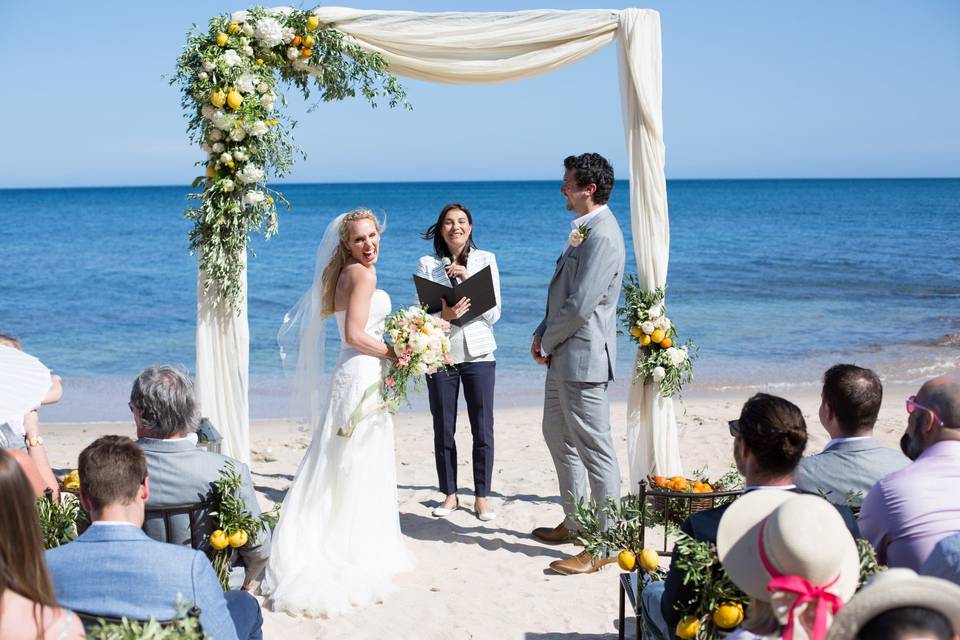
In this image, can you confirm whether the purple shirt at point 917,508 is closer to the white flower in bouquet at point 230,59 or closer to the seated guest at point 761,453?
the seated guest at point 761,453

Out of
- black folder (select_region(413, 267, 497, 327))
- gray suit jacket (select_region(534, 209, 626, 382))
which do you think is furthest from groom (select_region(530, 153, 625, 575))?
black folder (select_region(413, 267, 497, 327))

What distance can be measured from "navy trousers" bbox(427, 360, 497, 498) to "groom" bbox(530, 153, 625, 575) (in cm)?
79

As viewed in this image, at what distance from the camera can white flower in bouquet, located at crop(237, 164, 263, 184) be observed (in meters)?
5.88

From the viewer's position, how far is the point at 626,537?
157 inches

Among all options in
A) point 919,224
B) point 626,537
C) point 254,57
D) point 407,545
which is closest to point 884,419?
point 407,545

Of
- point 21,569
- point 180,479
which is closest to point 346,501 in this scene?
point 180,479

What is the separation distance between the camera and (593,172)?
5344 millimetres

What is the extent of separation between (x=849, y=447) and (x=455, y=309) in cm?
284

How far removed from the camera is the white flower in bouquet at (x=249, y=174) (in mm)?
5875

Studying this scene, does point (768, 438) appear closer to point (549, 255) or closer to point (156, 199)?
point (549, 255)

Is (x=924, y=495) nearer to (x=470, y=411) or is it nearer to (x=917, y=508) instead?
(x=917, y=508)

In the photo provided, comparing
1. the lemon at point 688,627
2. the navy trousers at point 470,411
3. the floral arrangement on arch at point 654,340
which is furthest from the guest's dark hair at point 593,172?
the lemon at point 688,627

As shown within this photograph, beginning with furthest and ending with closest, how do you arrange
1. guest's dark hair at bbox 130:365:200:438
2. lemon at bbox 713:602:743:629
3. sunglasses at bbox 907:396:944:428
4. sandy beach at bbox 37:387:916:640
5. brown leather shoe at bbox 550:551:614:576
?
1. brown leather shoe at bbox 550:551:614:576
2. sandy beach at bbox 37:387:916:640
3. guest's dark hair at bbox 130:365:200:438
4. sunglasses at bbox 907:396:944:428
5. lemon at bbox 713:602:743:629

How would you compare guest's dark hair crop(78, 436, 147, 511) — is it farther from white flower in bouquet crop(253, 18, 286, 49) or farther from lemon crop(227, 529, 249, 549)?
white flower in bouquet crop(253, 18, 286, 49)
